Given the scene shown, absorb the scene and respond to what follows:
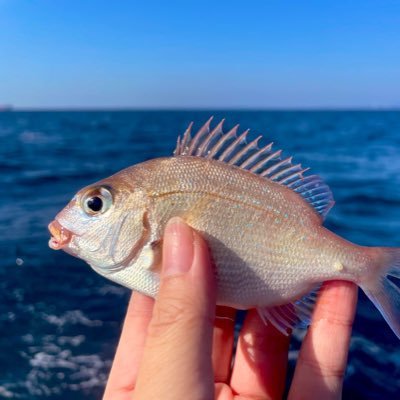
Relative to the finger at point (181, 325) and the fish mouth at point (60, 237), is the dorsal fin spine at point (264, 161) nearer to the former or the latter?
the finger at point (181, 325)

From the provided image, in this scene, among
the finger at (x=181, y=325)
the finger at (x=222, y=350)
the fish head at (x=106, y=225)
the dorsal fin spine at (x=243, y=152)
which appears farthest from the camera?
→ the finger at (x=222, y=350)

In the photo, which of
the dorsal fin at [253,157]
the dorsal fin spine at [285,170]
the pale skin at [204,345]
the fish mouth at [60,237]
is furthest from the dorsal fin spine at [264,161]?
the fish mouth at [60,237]

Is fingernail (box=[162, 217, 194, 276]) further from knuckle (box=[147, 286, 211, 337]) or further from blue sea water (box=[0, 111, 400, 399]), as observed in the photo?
blue sea water (box=[0, 111, 400, 399])

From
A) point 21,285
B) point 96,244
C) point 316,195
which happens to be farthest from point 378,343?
point 21,285

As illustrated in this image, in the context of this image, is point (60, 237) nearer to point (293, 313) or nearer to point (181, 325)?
point (181, 325)

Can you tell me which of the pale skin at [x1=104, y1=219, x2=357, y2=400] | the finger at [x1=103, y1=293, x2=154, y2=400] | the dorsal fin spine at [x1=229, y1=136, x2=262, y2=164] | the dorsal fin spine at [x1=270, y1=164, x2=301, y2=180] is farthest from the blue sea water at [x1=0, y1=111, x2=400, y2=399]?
the dorsal fin spine at [x1=229, y1=136, x2=262, y2=164]

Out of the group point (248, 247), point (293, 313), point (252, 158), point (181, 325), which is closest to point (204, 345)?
point (181, 325)

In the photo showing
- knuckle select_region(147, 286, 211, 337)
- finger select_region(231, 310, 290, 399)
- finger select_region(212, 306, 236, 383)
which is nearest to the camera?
knuckle select_region(147, 286, 211, 337)
